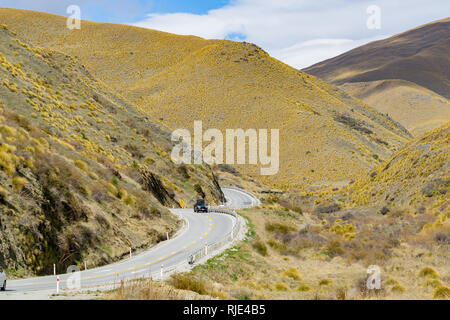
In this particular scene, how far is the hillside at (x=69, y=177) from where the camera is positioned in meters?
20.3

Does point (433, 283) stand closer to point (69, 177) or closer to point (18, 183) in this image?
point (18, 183)

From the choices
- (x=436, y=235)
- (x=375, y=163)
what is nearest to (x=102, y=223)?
(x=436, y=235)

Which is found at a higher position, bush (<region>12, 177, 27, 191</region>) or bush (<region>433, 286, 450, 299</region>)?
bush (<region>12, 177, 27, 191</region>)

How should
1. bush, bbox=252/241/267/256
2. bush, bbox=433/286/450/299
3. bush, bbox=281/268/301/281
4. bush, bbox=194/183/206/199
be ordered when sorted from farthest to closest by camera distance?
1. bush, bbox=194/183/206/199
2. bush, bbox=252/241/267/256
3. bush, bbox=281/268/301/281
4. bush, bbox=433/286/450/299

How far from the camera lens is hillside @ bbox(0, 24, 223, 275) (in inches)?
800

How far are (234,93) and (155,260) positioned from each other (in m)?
89.8

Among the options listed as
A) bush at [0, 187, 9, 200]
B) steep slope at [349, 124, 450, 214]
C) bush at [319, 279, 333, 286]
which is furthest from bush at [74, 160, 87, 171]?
steep slope at [349, 124, 450, 214]

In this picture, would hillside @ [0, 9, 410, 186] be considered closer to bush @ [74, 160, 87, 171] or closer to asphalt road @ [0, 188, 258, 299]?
asphalt road @ [0, 188, 258, 299]

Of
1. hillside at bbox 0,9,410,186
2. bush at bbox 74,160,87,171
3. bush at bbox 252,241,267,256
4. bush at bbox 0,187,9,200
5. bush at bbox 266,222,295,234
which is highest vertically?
hillside at bbox 0,9,410,186

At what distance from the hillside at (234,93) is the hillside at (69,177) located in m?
39.7

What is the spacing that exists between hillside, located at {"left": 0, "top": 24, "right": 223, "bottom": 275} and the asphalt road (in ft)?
4.10

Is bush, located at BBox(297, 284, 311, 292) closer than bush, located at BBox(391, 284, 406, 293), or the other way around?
bush, located at BBox(391, 284, 406, 293)
